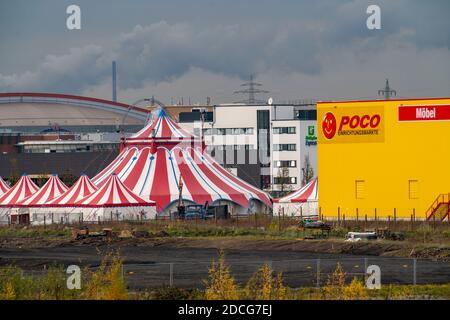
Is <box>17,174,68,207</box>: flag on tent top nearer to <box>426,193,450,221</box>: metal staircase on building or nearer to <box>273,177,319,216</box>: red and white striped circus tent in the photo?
→ <box>273,177,319,216</box>: red and white striped circus tent

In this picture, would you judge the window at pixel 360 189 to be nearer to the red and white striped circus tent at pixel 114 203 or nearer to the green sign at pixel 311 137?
the red and white striped circus tent at pixel 114 203

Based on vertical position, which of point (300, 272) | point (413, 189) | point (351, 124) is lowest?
point (300, 272)

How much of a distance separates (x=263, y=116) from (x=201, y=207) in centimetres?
5239

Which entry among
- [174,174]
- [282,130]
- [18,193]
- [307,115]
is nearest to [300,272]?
[174,174]

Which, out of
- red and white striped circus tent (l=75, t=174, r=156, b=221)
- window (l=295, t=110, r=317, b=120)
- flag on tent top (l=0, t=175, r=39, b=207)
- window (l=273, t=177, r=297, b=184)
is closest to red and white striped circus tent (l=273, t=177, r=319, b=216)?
red and white striped circus tent (l=75, t=174, r=156, b=221)

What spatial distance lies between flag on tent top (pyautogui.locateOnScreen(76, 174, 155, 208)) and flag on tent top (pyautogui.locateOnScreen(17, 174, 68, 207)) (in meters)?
4.89

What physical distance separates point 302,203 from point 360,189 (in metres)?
12.4

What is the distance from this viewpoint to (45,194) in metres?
76.8

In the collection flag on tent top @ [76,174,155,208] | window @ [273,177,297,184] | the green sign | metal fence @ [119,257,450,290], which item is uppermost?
the green sign

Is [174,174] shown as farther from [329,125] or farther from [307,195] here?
[329,125]

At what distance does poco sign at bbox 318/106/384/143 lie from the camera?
6406cm

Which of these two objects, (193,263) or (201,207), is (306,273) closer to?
(193,263)

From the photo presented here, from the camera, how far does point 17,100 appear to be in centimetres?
17525
